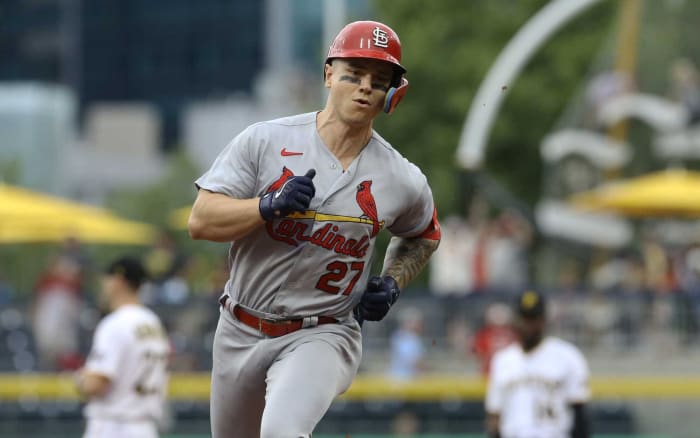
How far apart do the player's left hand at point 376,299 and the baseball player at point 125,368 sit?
3.48 meters

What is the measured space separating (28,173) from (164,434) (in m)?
21.5

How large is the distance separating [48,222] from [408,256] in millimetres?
15460

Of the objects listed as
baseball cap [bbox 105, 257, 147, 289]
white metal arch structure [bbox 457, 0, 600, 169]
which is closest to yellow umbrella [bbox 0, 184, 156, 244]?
white metal arch structure [bbox 457, 0, 600, 169]

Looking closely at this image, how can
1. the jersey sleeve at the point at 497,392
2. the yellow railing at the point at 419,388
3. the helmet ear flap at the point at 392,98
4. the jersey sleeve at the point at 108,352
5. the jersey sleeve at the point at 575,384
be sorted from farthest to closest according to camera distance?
the yellow railing at the point at 419,388
the jersey sleeve at the point at 497,392
the jersey sleeve at the point at 575,384
the jersey sleeve at the point at 108,352
the helmet ear flap at the point at 392,98

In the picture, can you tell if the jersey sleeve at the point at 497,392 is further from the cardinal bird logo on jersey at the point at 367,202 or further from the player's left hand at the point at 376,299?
the cardinal bird logo on jersey at the point at 367,202

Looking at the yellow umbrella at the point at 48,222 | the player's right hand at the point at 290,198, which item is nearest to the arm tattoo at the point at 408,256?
the player's right hand at the point at 290,198

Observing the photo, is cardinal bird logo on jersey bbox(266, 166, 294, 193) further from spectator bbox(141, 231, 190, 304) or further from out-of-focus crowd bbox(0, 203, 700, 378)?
spectator bbox(141, 231, 190, 304)

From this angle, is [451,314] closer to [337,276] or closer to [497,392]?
[497,392]

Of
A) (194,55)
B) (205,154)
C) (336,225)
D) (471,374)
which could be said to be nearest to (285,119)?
(336,225)

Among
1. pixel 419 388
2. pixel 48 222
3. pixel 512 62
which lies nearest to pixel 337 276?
pixel 419 388

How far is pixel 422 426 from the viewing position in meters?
18.8

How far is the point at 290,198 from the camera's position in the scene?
6.29 metres

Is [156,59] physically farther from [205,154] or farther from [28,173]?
[28,173]

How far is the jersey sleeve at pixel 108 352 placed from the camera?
999 centimetres
